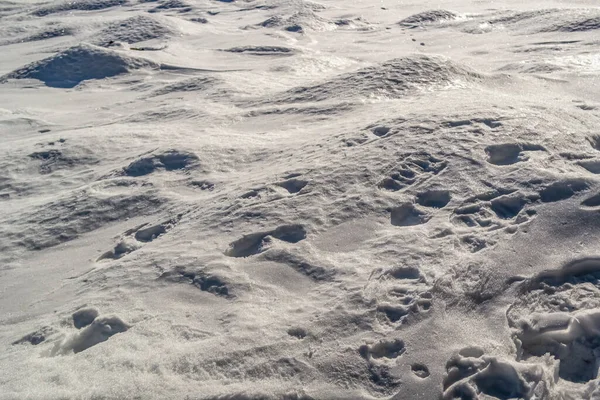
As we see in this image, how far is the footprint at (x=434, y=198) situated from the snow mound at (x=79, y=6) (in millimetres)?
8707

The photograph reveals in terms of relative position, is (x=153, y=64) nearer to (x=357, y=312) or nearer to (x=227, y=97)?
(x=227, y=97)

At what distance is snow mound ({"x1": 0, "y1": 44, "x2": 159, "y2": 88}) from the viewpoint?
6.16m

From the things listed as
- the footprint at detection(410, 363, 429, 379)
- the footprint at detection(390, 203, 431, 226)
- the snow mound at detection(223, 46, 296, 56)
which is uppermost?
the footprint at detection(390, 203, 431, 226)

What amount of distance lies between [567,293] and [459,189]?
73 centimetres

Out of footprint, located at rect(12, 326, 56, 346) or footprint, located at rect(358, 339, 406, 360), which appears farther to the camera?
footprint, located at rect(12, 326, 56, 346)

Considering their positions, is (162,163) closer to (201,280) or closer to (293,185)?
(293,185)

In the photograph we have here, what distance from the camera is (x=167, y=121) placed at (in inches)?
181

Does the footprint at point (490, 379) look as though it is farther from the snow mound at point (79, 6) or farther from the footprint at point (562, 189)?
the snow mound at point (79, 6)

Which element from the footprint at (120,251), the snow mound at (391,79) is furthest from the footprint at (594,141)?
the footprint at (120,251)

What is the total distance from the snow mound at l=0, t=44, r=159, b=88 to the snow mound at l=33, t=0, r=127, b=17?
12.5ft

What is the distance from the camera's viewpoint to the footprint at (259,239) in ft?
8.45

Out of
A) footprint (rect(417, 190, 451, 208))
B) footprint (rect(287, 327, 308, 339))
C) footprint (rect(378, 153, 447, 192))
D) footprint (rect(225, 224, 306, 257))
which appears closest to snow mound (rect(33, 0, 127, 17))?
footprint (rect(378, 153, 447, 192))

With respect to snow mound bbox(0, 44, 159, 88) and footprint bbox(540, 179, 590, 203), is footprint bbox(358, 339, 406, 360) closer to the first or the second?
footprint bbox(540, 179, 590, 203)

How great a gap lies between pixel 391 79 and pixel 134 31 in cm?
442
